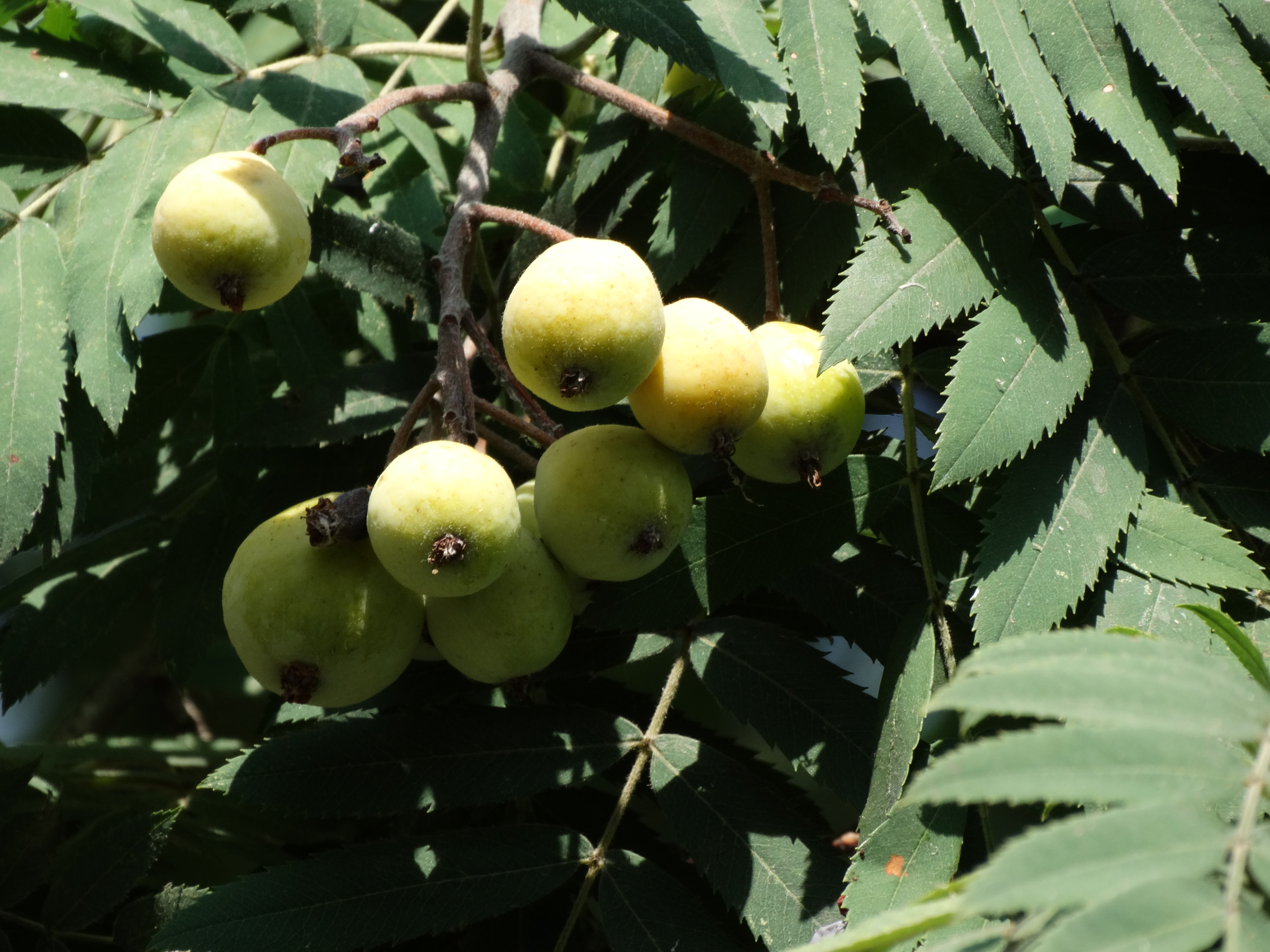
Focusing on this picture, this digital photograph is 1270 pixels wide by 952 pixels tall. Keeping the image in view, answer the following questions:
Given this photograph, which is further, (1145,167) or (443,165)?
(443,165)

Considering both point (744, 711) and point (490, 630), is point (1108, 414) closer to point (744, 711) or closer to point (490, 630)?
point (744, 711)

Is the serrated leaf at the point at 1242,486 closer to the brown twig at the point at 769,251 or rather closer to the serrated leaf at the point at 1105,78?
the serrated leaf at the point at 1105,78

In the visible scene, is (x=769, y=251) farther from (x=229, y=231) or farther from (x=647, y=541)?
(x=229, y=231)

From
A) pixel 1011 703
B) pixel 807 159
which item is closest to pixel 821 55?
pixel 807 159

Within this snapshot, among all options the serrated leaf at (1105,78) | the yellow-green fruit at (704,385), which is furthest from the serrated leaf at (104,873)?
the serrated leaf at (1105,78)

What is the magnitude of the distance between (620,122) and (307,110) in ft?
1.77

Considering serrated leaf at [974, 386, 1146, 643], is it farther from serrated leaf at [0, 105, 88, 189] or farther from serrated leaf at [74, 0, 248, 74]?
serrated leaf at [0, 105, 88, 189]

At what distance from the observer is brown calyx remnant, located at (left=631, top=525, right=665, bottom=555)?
1277 mm

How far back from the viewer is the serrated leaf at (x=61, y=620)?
192 cm

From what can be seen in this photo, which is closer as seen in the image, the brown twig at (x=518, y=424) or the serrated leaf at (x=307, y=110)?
the brown twig at (x=518, y=424)

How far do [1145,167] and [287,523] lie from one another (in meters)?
1.26

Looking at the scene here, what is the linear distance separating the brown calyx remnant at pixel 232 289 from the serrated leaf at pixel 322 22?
33.4 inches

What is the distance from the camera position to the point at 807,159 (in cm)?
172

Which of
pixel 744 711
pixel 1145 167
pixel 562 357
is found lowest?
pixel 744 711
